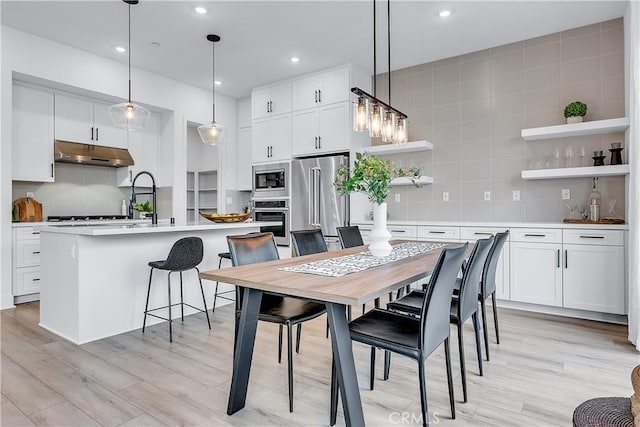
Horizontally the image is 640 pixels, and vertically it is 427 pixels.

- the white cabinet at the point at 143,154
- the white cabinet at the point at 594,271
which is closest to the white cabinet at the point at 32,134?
the white cabinet at the point at 143,154

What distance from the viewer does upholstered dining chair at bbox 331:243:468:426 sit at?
5.21 ft

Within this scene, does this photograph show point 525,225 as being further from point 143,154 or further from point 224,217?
point 143,154

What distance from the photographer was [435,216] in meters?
4.70

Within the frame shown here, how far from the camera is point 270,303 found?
2.29 m

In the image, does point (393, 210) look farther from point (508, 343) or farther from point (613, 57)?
point (613, 57)

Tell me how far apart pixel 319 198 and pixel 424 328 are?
3.43m

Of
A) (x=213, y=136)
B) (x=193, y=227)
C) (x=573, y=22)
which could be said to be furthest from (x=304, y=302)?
(x=573, y=22)

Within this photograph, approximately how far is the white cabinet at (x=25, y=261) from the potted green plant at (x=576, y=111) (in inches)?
228

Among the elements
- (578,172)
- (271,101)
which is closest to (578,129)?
(578,172)

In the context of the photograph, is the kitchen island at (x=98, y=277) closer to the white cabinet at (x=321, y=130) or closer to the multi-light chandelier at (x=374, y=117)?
the multi-light chandelier at (x=374, y=117)

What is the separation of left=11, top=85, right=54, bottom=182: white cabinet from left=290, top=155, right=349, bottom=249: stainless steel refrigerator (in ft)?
9.85

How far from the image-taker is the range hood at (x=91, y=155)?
4.52m

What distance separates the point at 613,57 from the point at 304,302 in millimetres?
3896
